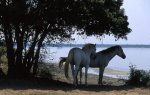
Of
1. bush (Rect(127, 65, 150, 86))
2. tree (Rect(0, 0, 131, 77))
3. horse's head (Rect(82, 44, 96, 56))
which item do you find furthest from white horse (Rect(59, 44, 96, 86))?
bush (Rect(127, 65, 150, 86))

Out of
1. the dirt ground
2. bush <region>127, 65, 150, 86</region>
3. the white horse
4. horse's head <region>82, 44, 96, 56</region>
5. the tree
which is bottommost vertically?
the dirt ground

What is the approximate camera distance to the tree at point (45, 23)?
1928 cm

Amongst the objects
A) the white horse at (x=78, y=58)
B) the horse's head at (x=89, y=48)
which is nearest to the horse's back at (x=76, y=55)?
the white horse at (x=78, y=58)

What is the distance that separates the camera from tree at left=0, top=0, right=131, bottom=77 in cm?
1928

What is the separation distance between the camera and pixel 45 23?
20.3m

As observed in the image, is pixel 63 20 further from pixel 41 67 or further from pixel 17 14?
pixel 41 67

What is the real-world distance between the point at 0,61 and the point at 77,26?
6.36 metres

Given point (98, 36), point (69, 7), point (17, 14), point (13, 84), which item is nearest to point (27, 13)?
point (17, 14)

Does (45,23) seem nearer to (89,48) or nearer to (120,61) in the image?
(89,48)

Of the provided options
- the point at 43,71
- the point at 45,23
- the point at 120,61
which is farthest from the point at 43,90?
the point at 120,61

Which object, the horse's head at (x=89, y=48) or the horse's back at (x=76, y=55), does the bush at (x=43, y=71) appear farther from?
the horse's back at (x=76, y=55)

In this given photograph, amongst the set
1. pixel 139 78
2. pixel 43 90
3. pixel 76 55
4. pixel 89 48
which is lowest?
pixel 43 90

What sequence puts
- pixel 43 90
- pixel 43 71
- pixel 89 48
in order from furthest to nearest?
pixel 43 71 → pixel 89 48 → pixel 43 90

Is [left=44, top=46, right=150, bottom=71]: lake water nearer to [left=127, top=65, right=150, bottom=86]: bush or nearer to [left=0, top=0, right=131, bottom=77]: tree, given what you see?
[left=0, top=0, right=131, bottom=77]: tree
